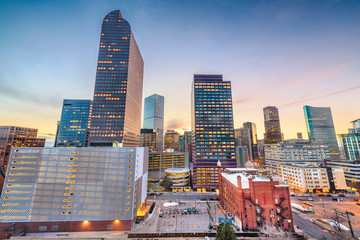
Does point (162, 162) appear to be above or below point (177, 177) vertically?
above

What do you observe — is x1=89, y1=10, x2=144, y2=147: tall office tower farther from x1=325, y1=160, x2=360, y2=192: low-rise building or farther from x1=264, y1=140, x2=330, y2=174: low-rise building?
x1=325, y1=160, x2=360, y2=192: low-rise building

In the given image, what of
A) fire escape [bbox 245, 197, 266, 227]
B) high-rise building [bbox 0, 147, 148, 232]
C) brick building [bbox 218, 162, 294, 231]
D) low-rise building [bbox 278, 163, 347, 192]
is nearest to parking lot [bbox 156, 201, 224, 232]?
brick building [bbox 218, 162, 294, 231]

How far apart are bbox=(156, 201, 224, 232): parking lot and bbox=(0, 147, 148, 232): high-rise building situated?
13.3 m

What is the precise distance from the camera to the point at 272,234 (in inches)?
1956

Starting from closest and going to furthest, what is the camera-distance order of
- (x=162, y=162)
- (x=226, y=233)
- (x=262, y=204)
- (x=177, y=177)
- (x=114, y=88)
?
(x=226, y=233) → (x=262, y=204) → (x=177, y=177) → (x=114, y=88) → (x=162, y=162)

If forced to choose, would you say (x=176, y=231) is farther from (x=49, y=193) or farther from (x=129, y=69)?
(x=129, y=69)

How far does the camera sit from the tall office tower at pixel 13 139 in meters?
158

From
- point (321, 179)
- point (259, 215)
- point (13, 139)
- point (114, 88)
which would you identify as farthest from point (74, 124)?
point (321, 179)

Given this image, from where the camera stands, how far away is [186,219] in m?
62.1

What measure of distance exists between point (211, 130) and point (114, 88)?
103 meters

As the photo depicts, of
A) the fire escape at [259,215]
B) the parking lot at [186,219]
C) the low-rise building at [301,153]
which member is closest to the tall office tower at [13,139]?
the parking lot at [186,219]

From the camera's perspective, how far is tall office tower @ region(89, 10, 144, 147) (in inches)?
5546

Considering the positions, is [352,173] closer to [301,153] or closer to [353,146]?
[301,153]

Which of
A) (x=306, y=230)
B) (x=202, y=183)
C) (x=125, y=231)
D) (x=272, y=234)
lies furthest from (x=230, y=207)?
(x=202, y=183)
